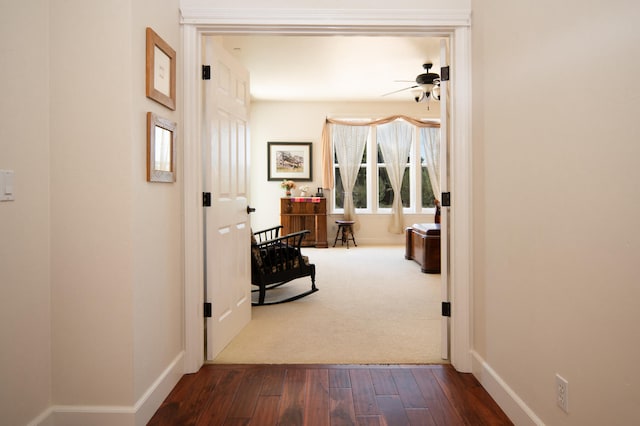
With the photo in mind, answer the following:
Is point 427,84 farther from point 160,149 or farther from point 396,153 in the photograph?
point 160,149

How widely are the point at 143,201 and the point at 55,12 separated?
90 cm

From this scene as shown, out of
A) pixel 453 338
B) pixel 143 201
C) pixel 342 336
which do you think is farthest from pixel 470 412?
pixel 143 201

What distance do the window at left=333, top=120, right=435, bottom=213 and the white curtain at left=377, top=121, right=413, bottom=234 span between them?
0.12 m

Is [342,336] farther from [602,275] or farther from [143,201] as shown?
[602,275]

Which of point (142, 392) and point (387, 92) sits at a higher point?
point (387, 92)

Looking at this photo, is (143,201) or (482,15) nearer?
(143,201)

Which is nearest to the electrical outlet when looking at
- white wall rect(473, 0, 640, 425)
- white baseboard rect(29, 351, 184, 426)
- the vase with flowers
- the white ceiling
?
white wall rect(473, 0, 640, 425)

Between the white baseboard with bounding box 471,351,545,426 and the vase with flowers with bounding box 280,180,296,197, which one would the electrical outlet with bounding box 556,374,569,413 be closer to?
the white baseboard with bounding box 471,351,545,426

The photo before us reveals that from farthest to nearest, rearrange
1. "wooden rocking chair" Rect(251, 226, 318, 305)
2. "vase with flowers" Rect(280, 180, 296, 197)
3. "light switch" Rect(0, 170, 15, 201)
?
"vase with flowers" Rect(280, 180, 296, 197) < "wooden rocking chair" Rect(251, 226, 318, 305) < "light switch" Rect(0, 170, 15, 201)

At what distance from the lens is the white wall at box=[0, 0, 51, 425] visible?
1458mm

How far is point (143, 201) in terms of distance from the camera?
1.85m

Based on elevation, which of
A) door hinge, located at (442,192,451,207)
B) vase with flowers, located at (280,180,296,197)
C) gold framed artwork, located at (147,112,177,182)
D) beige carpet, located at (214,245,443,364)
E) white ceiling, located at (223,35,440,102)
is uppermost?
white ceiling, located at (223,35,440,102)

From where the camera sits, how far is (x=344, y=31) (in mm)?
2389

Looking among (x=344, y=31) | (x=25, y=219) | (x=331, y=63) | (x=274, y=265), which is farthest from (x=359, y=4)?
(x=331, y=63)
